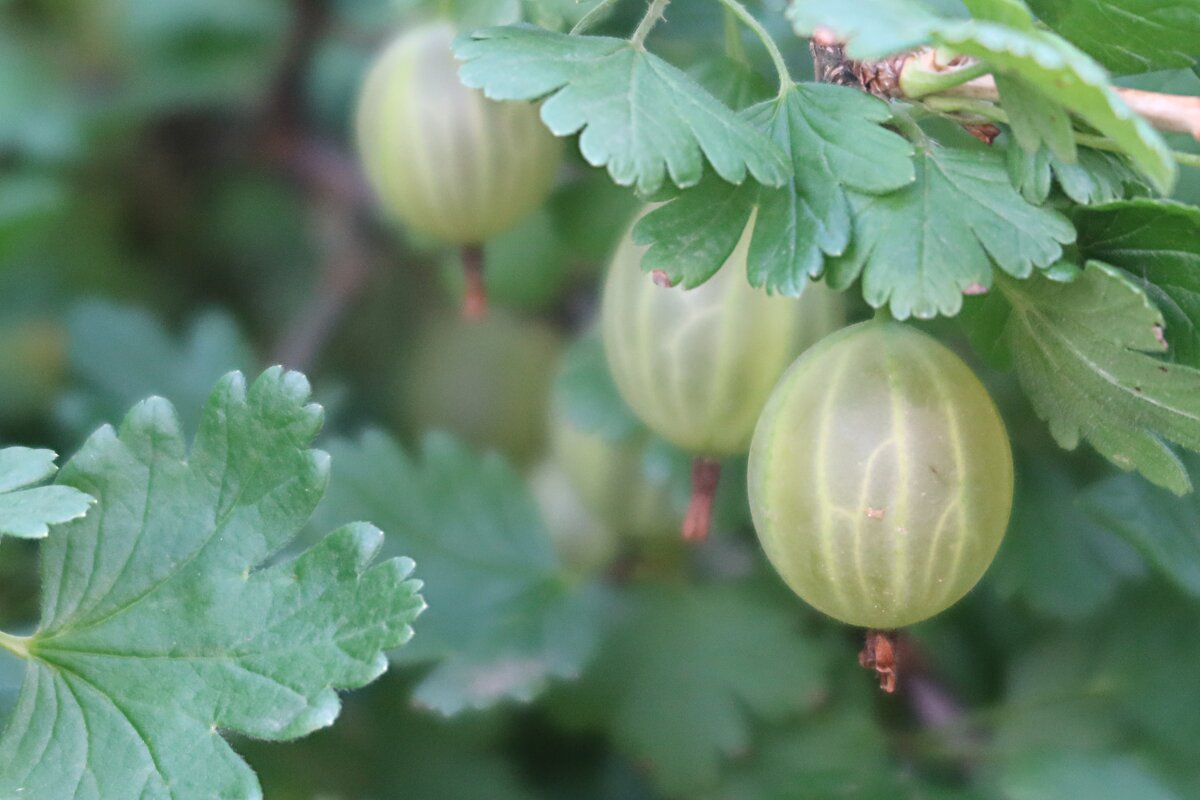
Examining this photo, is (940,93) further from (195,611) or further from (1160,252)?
(195,611)

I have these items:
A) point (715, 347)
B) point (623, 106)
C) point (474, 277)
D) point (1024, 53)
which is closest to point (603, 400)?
point (474, 277)

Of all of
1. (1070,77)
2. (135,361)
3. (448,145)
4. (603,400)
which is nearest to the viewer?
(1070,77)

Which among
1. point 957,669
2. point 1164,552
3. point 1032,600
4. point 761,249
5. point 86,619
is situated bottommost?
point 957,669

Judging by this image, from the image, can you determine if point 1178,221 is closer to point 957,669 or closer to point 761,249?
point 761,249

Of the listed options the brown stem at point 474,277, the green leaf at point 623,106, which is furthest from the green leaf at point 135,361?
the green leaf at point 623,106

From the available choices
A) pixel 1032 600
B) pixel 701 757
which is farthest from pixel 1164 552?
pixel 701 757

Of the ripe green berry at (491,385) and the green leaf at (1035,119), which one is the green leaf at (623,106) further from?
the ripe green berry at (491,385)

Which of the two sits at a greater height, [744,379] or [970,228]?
[970,228]

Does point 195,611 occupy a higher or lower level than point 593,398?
higher

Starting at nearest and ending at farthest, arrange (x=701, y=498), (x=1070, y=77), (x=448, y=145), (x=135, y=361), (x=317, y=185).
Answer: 1. (x=1070, y=77)
2. (x=701, y=498)
3. (x=448, y=145)
4. (x=135, y=361)
5. (x=317, y=185)
